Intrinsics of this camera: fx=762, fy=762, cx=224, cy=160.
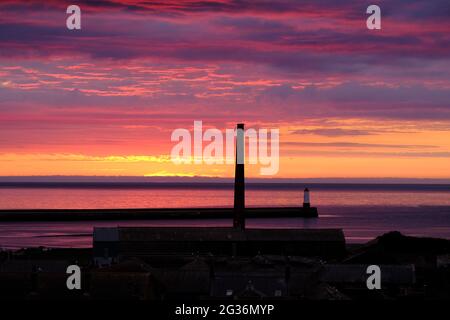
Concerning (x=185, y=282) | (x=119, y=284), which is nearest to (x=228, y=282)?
(x=185, y=282)

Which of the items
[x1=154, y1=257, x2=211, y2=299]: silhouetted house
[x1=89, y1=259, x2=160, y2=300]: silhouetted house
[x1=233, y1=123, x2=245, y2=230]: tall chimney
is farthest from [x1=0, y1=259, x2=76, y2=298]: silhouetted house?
[x1=233, y1=123, x2=245, y2=230]: tall chimney

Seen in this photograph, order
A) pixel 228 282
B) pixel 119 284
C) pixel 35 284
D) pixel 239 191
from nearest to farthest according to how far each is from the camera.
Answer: pixel 35 284 < pixel 119 284 < pixel 228 282 < pixel 239 191

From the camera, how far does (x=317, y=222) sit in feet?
495

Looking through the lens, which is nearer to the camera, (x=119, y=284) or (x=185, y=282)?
(x=119, y=284)

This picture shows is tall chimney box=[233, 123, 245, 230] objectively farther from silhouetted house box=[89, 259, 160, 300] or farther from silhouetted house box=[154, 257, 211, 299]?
silhouetted house box=[89, 259, 160, 300]

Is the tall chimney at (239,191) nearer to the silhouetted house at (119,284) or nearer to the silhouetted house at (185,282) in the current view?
the silhouetted house at (185,282)

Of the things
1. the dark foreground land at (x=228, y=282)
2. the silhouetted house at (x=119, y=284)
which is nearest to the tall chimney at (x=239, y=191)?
the dark foreground land at (x=228, y=282)

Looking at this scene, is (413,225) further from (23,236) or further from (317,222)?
(23,236)

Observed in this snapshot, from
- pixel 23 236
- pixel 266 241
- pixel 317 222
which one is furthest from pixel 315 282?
pixel 317 222

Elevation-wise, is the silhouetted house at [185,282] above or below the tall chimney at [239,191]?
below

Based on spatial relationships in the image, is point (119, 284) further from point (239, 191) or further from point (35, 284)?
point (239, 191)

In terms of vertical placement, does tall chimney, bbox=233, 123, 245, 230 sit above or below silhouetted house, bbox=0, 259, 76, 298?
above
